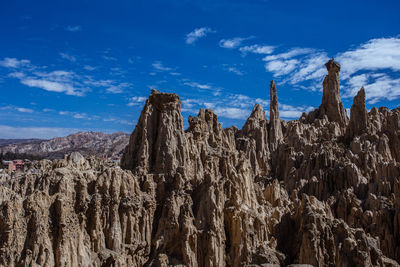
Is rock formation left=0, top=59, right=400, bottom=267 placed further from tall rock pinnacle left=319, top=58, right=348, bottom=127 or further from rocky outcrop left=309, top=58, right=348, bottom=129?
tall rock pinnacle left=319, top=58, right=348, bottom=127

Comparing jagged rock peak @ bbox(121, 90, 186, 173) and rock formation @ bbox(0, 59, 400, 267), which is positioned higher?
jagged rock peak @ bbox(121, 90, 186, 173)

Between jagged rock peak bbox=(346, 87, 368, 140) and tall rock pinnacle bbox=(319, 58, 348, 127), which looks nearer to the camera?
jagged rock peak bbox=(346, 87, 368, 140)

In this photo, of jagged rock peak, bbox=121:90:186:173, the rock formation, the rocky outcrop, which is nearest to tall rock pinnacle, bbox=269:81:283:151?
the rocky outcrop

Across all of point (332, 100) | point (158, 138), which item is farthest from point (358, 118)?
point (158, 138)

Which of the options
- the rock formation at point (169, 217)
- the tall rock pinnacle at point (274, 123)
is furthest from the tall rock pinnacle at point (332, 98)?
the rock formation at point (169, 217)

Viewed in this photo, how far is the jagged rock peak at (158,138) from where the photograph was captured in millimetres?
32688

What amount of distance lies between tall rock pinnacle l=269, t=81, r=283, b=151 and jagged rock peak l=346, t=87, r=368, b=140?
1281 centimetres

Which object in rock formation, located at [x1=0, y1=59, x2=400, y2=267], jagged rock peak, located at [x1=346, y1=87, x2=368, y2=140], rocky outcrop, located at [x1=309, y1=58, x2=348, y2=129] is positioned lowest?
rock formation, located at [x1=0, y1=59, x2=400, y2=267]

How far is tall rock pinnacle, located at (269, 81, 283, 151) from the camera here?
241 feet

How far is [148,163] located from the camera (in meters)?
33.0

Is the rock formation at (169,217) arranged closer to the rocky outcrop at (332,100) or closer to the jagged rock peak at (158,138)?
the jagged rock peak at (158,138)

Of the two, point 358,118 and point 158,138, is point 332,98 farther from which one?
point 158,138

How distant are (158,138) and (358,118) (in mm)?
45121

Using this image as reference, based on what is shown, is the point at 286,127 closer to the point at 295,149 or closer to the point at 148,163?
the point at 295,149
